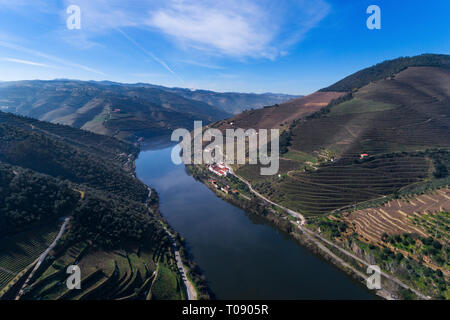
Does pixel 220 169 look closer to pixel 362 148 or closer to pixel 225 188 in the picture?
pixel 225 188

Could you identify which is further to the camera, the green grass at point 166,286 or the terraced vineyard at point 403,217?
the terraced vineyard at point 403,217

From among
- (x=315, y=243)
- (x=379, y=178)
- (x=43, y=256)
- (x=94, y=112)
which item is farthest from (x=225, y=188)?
(x=94, y=112)

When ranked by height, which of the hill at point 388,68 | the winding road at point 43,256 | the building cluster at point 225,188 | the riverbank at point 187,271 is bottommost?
the riverbank at point 187,271

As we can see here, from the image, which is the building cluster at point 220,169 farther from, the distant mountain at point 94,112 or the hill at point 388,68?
the hill at point 388,68

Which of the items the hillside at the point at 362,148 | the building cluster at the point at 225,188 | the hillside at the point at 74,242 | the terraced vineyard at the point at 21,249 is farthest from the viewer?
the building cluster at the point at 225,188

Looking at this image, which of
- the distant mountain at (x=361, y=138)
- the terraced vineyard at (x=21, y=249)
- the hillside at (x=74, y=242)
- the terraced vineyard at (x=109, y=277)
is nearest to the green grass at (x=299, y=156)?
the distant mountain at (x=361, y=138)

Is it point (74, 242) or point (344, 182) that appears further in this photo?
point (344, 182)

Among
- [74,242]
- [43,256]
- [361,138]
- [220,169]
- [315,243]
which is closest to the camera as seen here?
[43,256]
